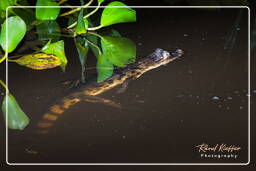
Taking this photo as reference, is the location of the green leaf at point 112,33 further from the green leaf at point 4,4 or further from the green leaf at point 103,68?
the green leaf at point 4,4

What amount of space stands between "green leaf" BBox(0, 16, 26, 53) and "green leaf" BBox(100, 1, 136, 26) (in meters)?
0.15

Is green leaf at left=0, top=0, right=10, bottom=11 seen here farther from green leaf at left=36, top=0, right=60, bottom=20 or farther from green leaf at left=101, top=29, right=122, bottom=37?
green leaf at left=101, top=29, right=122, bottom=37

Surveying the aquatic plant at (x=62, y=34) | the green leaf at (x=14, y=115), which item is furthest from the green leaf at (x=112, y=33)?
the green leaf at (x=14, y=115)

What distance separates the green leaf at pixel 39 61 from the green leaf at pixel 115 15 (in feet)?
0.39

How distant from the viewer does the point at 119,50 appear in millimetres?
682

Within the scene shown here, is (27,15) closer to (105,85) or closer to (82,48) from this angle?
(82,48)

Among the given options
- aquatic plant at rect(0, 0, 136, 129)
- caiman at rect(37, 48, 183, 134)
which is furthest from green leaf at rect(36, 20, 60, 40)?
caiman at rect(37, 48, 183, 134)

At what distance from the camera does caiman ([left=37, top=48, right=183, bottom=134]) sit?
1.84ft

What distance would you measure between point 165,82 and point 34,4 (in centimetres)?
30

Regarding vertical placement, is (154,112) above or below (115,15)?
below

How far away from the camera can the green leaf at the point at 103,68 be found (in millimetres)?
624

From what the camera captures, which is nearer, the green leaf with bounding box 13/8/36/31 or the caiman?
the caiman

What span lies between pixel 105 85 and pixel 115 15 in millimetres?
159

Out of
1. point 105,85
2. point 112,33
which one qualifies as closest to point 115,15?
point 112,33
